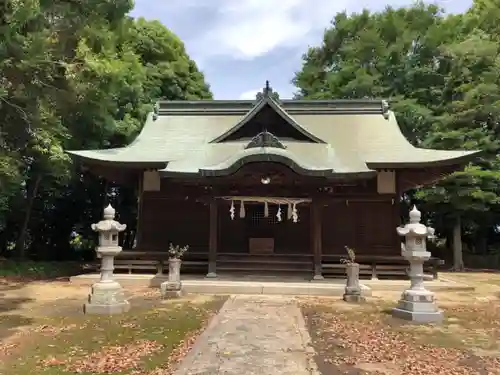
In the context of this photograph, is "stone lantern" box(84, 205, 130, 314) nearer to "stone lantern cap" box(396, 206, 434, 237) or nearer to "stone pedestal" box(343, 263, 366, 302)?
"stone pedestal" box(343, 263, 366, 302)

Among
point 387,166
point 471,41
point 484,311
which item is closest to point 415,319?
point 484,311

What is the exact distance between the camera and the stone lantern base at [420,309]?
8250mm

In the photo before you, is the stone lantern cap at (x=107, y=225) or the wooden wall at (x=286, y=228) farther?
the wooden wall at (x=286, y=228)

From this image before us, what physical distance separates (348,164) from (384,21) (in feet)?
56.8

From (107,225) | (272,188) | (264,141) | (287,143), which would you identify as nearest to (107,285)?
(107,225)

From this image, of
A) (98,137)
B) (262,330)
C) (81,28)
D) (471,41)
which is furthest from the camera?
(471,41)

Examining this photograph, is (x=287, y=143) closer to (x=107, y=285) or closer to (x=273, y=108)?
(x=273, y=108)

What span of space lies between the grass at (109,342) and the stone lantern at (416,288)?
397cm

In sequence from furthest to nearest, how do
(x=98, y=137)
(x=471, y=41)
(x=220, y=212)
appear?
1. (x=471, y=41)
2. (x=98, y=137)
3. (x=220, y=212)

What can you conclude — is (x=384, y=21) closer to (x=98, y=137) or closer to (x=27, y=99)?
(x=98, y=137)

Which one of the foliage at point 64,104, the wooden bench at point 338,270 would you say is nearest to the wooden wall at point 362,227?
the wooden bench at point 338,270

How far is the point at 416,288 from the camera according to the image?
28.1 feet

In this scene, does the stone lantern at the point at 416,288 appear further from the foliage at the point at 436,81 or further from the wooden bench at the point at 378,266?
the foliage at the point at 436,81

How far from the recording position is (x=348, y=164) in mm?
14586
